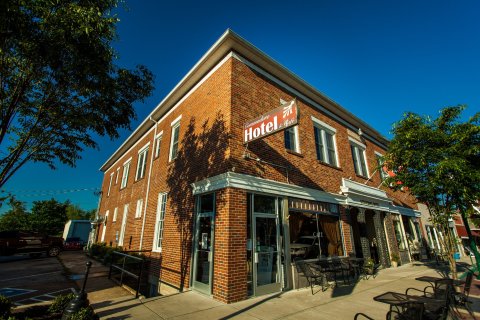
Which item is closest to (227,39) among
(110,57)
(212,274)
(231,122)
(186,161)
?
(231,122)

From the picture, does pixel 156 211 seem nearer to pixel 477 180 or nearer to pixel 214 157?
pixel 214 157

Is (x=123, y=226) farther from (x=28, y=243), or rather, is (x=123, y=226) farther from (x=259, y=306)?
(x=259, y=306)

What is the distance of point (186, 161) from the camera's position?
10.0 meters

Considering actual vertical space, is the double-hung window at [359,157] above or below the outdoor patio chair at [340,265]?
above

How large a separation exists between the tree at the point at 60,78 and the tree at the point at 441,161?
970 centimetres

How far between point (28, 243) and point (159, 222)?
15.2m

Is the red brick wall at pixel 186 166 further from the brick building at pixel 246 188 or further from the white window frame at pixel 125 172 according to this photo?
the white window frame at pixel 125 172

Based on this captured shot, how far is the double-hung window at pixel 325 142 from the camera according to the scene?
38.0 ft

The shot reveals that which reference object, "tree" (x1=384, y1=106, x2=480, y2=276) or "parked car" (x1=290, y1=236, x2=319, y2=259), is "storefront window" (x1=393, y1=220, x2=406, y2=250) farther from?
"parked car" (x1=290, y1=236, x2=319, y2=259)

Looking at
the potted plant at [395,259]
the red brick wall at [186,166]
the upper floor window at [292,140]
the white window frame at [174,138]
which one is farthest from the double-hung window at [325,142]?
the white window frame at [174,138]

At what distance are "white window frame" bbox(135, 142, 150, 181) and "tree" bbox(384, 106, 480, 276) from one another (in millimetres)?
13856

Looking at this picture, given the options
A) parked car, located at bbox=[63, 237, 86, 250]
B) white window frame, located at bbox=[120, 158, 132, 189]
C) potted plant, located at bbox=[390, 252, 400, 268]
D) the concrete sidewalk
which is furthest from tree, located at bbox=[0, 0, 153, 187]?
parked car, located at bbox=[63, 237, 86, 250]

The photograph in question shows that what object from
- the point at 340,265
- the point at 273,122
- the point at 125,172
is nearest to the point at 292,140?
the point at 273,122

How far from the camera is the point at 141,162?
16641 mm
